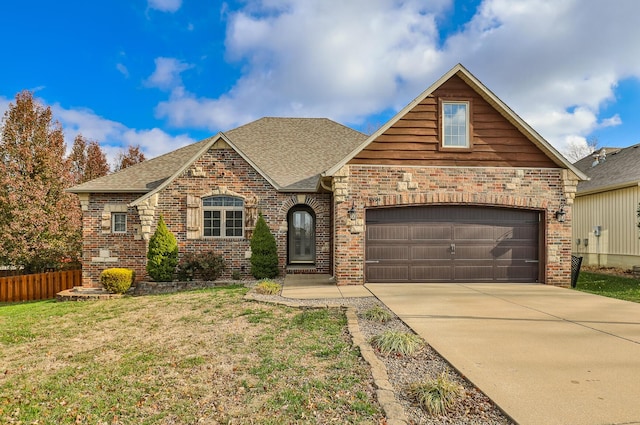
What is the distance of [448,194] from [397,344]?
21.6ft

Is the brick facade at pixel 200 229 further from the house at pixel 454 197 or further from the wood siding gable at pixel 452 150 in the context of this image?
the wood siding gable at pixel 452 150

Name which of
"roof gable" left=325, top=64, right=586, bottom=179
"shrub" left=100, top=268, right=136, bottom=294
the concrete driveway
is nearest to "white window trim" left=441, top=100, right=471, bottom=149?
"roof gable" left=325, top=64, right=586, bottom=179

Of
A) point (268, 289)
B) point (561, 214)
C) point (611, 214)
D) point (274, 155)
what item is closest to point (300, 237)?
point (274, 155)

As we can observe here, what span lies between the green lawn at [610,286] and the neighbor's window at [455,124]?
5244 millimetres

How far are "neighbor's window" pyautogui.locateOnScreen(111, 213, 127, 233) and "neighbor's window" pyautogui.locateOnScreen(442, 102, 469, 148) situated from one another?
1109 centimetres

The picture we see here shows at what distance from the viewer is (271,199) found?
42.5 feet

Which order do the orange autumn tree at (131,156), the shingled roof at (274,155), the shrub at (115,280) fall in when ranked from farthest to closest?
the orange autumn tree at (131,156) < the shingled roof at (274,155) < the shrub at (115,280)

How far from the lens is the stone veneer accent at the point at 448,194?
10.4 m

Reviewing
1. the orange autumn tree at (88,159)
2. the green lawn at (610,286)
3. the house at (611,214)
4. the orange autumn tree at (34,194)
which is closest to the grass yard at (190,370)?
the green lawn at (610,286)

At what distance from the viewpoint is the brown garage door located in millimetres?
10727

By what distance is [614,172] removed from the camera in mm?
16688

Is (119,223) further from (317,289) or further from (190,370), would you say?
(190,370)

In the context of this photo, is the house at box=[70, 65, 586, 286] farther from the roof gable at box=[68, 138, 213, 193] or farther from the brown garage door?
the roof gable at box=[68, 138, 213, 193]

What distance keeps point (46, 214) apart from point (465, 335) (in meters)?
15.8
